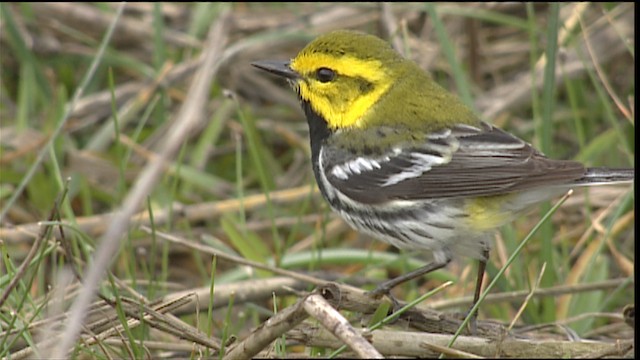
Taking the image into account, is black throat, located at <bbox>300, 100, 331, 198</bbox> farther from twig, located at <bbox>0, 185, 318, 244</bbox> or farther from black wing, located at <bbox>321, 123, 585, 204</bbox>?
twig, located at <bbox>0, 185, 318, 244</bbox>

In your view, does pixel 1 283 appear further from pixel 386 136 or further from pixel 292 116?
pixel 292 116

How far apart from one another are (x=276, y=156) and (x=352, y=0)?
2.40 ft

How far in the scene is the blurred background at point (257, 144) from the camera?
10.5 ft

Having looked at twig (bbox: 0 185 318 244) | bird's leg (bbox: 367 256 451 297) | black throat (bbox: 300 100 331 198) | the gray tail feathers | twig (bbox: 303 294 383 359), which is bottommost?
twig (bbox: 0 185 318 244)

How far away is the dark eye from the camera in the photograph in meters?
3.03

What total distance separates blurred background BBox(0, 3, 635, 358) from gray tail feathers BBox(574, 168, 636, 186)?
39 cm

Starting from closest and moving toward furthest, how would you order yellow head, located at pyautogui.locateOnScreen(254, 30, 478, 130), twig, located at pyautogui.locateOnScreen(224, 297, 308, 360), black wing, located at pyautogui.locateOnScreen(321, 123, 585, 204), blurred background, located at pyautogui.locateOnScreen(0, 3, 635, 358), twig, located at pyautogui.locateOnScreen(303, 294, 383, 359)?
1. twig, located at pyautogui.locateOnScreen(303, 294, 383, 359)
2. twig, located at pyautogui.locateOnScreen(224, 297, 308, 360)
3. black wing, located at pyautogui.locateOnScreen(321, 123, 585, 204)
4. yellow head, located at pyautogui.locateOnScreen(254, 30, 478, 130)
5. blurred background, located at pyautogui.locateOnScreen(0, 3, 635, 358)

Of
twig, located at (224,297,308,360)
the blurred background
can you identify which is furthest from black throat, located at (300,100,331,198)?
twig, located at (224,297,308,360)

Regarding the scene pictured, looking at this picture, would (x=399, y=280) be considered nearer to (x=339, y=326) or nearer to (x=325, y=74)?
(x=325, y=74)

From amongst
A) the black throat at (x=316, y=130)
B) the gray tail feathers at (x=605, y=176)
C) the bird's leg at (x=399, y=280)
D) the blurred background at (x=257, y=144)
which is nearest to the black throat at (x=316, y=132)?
the black throat at (x=316, y=130)

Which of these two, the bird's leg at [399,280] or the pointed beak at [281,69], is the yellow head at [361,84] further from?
the bird's leg at [399,280]

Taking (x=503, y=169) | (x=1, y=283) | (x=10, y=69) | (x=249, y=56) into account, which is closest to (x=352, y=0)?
(x=249, y=56)

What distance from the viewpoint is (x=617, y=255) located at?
3.52m

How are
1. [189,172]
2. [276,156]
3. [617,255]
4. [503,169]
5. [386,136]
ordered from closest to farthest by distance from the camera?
[503,169]
[386,136]
[617,255]
[189,172]
[276,156]
